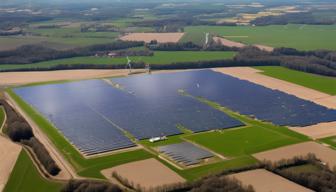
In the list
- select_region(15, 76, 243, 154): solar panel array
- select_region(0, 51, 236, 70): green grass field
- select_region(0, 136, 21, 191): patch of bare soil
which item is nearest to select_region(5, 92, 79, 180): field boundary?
select_region(15, 76, 243, 154): solar panel array

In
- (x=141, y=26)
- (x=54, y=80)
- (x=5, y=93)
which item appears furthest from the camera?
(x=141, y=26)

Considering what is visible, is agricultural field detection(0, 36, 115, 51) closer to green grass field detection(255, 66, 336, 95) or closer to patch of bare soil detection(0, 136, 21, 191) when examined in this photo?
green grass field detection(255, 66, 336, 95)

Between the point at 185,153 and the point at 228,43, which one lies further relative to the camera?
the point at 228,43

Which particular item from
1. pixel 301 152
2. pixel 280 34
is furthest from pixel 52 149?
pixel 280 34

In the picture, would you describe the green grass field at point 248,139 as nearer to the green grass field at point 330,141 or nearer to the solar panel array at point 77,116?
the green grass field at point 330,141

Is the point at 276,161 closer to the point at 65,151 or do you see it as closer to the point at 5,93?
the point at 65,151

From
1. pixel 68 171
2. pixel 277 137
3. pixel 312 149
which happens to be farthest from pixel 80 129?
pixel 312 149

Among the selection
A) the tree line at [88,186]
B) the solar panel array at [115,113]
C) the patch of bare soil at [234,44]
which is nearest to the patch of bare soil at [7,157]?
the solar panel array at [115,113]

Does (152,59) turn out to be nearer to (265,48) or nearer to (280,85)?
(265,48)
